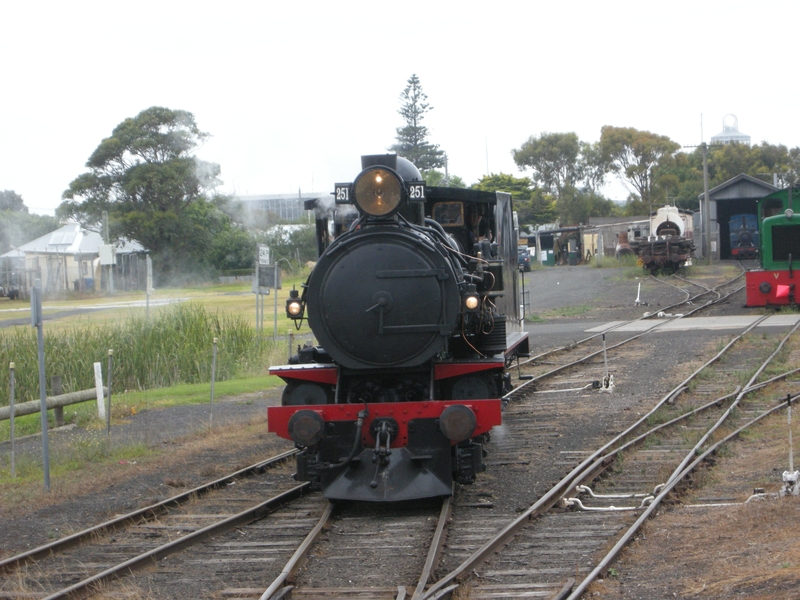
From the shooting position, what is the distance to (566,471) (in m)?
8.34

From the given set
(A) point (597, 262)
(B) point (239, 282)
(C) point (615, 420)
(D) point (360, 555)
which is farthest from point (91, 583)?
(A) point (597, 262)

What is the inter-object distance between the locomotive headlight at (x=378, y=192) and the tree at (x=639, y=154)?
7810 cm

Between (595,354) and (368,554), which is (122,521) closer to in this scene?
(368,554)

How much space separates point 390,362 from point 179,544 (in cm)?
223

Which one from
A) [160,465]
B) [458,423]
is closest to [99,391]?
[160,465]

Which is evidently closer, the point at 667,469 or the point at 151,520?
the point at 151,520

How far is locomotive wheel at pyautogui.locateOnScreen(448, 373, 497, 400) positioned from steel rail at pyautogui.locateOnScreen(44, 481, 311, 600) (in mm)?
1664

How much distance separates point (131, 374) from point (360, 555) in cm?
1238

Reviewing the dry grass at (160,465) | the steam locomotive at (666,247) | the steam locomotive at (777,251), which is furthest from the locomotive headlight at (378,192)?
the steam locomotive at (666,247)

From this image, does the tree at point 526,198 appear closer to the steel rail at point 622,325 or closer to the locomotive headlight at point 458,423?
the steel rail at point 622,325

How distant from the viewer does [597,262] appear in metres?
55.2

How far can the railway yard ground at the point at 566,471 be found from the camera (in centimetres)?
528

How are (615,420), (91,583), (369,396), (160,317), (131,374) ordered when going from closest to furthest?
(91,583), (369,396), (615,420), (131,374), (160,317)

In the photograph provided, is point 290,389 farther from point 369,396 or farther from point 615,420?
point 615,420
